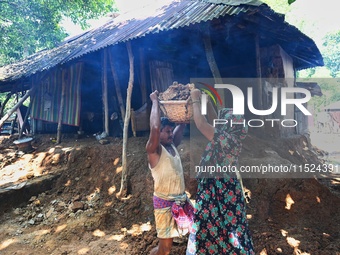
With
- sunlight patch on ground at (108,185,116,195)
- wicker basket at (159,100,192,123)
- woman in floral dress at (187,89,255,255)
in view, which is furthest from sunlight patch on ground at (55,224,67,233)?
wicker basket at (159,100,192,123)

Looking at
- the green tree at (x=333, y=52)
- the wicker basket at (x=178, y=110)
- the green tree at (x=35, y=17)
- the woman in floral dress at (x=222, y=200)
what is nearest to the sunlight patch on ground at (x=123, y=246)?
the woman in floral dress at (x=222, y=200)

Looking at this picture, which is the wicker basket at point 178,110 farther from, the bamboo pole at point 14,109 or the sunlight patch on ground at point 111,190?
the bamboo pole at point 14,109

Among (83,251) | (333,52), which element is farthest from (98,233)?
(333,52)

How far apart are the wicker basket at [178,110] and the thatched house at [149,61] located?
2.45 m

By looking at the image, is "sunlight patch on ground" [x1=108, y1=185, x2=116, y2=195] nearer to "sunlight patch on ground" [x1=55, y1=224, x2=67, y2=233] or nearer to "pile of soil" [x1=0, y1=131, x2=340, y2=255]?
"pile of soil" [x1=0, y1=131, x2=340, y2=255]

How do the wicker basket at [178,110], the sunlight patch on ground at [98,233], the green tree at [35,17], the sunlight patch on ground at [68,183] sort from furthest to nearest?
the green tree at [35,17] < the sunlight patch on ground at [68,183] < the sunlight patch on ground at [98,233] < the wicker basket at [178,110]

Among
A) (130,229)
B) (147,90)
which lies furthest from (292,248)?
(147,90)

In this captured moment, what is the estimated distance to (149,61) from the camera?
21.7ft

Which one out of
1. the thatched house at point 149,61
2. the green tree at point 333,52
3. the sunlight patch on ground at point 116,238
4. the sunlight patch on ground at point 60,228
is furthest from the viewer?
the green tree at point 333,52

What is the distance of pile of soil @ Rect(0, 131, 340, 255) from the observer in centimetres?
344

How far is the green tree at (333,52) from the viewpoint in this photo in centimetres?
2647

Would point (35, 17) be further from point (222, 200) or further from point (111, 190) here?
point (222, 200)

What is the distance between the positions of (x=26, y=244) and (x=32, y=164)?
8.85 feet

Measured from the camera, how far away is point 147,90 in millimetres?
6828
